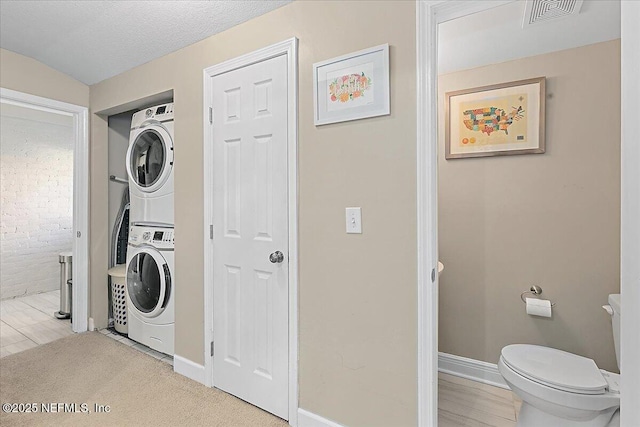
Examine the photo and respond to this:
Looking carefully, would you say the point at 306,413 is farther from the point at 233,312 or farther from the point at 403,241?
the point at 403,241

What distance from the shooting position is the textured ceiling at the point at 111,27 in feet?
6.38

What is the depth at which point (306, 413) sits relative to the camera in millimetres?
1775

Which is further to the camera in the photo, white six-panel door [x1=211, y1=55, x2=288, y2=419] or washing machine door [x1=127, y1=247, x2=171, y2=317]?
washing machine door [x1=127, y1=247, x2=171, y2=317]

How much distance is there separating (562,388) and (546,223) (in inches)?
40.6

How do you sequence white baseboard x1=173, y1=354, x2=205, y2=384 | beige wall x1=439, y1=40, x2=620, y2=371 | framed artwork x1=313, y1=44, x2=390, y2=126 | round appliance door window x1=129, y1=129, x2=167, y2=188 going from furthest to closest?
1. round appliance door window x1=129, y1=129, x2=167, y2=188
2. white baseboard x1=173, y1=354, x2=205, y2=384
3. beige wall x1=439, y1=40, x2=620, y2=371
4. framed artwork x1=313, y1=44, x2=390, y2=126

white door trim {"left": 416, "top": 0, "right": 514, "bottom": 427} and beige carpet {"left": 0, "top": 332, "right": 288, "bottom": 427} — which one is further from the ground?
white door trim {"left": 416, "top": 0, "right": 514, "bottom": 427}

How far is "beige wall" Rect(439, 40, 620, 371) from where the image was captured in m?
1.99

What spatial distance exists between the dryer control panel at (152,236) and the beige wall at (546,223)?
2.01 m

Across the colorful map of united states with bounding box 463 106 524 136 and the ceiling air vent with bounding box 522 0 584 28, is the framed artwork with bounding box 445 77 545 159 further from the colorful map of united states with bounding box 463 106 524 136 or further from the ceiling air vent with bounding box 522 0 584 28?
the ceiling air vent with bounding box 522 0 584 28

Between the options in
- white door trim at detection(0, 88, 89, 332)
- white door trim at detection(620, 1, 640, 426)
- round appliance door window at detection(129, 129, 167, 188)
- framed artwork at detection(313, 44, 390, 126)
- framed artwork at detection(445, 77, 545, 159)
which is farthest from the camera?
white door trim at detection(0, 88, 89, 332)

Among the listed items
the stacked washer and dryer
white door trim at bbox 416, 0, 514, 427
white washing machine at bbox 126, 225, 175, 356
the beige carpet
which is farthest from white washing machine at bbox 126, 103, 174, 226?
white door trim at bbox 416, 0, 514, 427

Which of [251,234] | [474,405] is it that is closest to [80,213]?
[251,234]

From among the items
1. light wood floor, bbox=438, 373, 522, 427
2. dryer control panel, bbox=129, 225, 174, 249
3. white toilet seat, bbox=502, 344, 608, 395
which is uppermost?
dryer control panel, bbox=129, 225, 174, 249

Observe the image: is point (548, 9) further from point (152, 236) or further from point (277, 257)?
point (152, 236)
